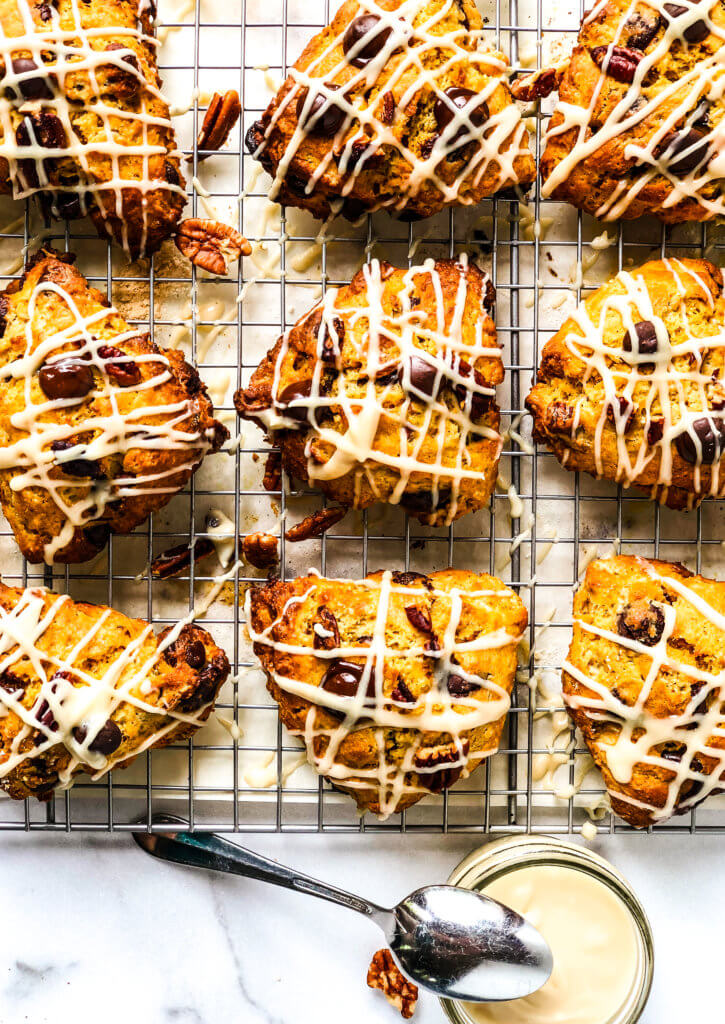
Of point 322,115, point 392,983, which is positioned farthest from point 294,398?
point 392,983

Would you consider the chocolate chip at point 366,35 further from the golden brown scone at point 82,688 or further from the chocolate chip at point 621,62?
the golden brown scone at point 82,688

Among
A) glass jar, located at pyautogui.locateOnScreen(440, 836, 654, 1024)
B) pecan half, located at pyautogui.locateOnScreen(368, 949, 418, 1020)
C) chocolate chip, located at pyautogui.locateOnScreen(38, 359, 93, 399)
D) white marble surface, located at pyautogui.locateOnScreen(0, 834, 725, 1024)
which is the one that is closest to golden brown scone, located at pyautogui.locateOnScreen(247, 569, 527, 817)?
glass jar, located at pyautogui.locateOnScreen(440, 836, 654, 1024)

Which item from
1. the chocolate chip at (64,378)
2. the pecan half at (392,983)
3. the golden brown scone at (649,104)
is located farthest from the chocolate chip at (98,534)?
the golden brown scone at (649,104)

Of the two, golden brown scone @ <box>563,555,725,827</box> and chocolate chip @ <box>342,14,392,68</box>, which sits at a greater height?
chocolate chip @ <box>342,14,392,68</box>

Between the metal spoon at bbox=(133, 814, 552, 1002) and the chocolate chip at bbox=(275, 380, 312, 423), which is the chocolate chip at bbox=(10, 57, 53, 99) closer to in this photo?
the chocolate chip at bbox=(275, 380, 312, 423)

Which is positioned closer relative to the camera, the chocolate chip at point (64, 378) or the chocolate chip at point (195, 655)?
the chocolate chip at point (64, 378)

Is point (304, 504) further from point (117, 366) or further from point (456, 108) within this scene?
point (456, 108)

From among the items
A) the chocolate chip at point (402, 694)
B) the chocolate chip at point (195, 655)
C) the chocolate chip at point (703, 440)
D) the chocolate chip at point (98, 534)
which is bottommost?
the chocolate chip at point (402, 694)
